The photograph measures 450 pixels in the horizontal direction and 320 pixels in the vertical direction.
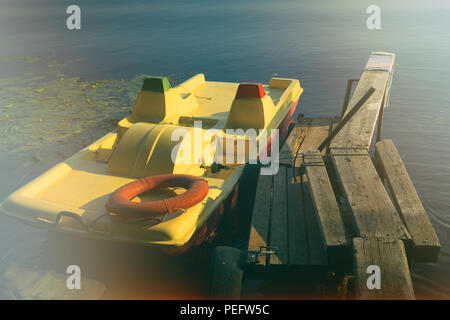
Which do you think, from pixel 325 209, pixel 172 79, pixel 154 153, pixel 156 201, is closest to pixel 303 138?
pixel 154 153

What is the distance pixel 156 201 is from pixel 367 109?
17.8 feet

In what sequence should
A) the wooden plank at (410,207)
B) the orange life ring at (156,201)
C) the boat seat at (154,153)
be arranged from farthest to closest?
the boat seat at (154,153), the orange life ring at (156,201), the wooden plank at (410,207)

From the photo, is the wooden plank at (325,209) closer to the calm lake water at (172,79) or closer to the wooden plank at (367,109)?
the wooden plank at (367,109)

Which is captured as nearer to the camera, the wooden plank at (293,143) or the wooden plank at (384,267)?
the wooden plank at (384,267)

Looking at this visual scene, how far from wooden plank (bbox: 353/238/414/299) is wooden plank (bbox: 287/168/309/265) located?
0.78m

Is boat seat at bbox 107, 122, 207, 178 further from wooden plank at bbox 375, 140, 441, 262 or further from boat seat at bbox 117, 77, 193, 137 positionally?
wooden plank at bbox 375, 140, 441, 262

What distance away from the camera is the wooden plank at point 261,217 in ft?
19.4

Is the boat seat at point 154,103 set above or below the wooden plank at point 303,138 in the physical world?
above

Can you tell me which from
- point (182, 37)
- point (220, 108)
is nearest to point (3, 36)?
point (182, 37)

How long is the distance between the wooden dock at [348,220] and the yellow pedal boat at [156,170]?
1.01 metres

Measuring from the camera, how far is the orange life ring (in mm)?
6367

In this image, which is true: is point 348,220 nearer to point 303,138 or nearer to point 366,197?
point 366,197

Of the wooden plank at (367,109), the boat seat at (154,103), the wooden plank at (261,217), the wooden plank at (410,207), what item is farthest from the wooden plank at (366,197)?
the boat seat at (154,103)

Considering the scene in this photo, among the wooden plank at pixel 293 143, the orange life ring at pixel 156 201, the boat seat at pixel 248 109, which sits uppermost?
the boat seat at pixel 248 109
